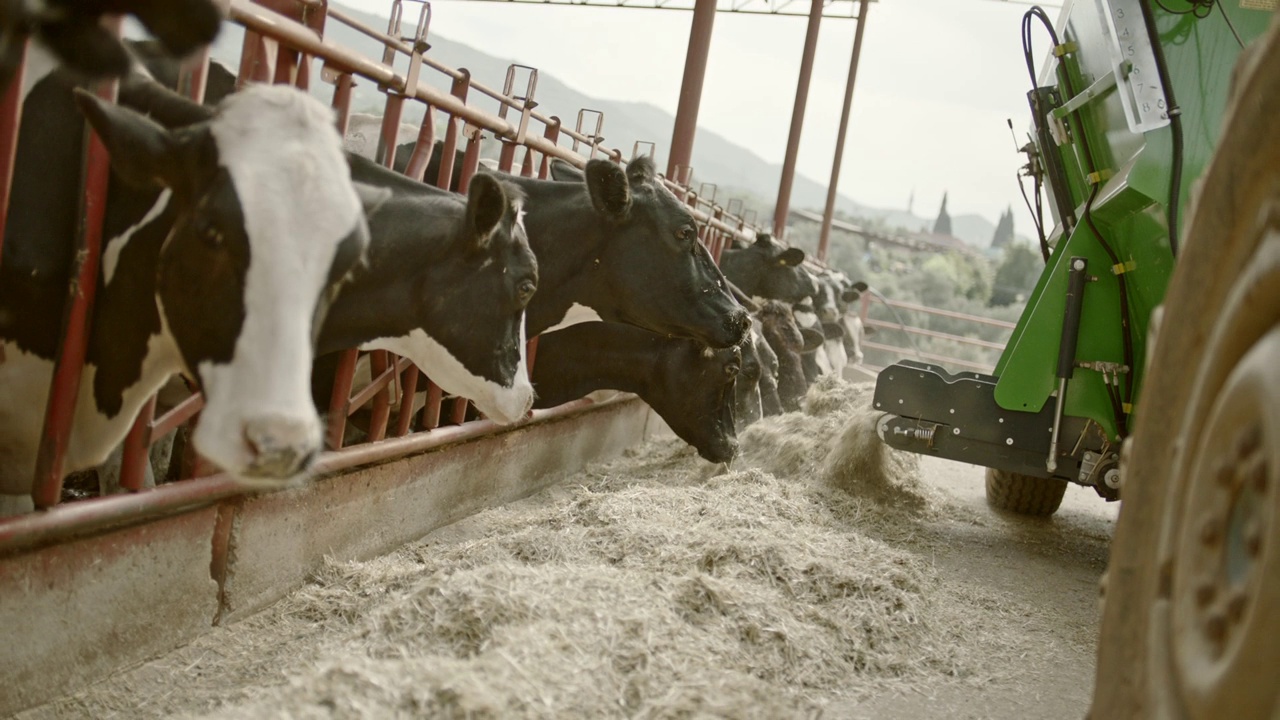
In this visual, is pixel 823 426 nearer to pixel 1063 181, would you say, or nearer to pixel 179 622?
pixel 1063 181

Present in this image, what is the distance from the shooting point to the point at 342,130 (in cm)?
358

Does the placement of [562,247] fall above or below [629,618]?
above

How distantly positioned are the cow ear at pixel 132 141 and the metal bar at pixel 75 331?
37 centimetres

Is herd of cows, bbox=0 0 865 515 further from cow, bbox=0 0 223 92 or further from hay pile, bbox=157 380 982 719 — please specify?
hay pile, bbox=157 380 982 719

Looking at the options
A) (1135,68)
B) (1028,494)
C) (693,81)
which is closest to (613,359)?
(1135,68)

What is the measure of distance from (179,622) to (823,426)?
205 inches

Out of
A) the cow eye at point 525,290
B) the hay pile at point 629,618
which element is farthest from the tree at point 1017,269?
the cow eye at point 525,290

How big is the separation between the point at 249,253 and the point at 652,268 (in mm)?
3060

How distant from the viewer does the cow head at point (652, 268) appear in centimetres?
517

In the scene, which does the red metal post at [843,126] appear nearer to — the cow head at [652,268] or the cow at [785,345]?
the cow at [785,345]

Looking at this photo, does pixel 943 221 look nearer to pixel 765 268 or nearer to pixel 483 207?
pixel 765 268

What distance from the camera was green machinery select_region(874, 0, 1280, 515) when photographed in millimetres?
4828

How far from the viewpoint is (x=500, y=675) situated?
2.55 metres

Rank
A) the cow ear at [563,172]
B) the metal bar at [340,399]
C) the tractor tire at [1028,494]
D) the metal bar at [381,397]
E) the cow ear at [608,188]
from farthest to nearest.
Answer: the tractor tire at [1028,494] < the cow ear at [563,172] < the cow ear at [608,188] < the metal bar at [381,397] < the metal bar at [340,399]
